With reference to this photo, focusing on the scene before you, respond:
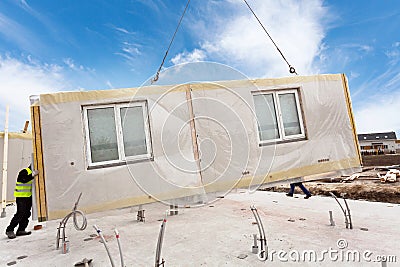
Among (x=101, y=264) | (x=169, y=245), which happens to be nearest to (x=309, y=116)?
(x=169, y=245)

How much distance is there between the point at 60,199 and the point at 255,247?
3.48 metres

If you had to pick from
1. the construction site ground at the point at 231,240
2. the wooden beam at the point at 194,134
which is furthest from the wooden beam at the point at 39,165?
the wooden beam at the point at 194,134

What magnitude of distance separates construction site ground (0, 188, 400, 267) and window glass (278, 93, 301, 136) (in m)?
1.58

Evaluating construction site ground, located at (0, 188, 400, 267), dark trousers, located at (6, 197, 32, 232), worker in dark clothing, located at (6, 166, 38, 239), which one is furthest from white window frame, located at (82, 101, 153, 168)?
dark trousers, located at (6, 197, 32, 232)

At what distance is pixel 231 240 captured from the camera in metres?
5.38

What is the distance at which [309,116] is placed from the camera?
5.24m

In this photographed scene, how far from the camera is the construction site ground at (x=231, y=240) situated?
4438 millimetres

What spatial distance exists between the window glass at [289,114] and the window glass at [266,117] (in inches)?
8.6

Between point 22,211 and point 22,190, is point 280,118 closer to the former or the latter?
point 22,190

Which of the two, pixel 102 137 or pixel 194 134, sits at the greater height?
pixel 102 137

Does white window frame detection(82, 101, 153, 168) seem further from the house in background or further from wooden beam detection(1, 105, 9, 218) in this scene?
the house in background

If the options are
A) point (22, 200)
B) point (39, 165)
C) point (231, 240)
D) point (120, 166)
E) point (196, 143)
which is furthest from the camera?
point (22, 200)

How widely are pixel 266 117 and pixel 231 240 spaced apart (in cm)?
268

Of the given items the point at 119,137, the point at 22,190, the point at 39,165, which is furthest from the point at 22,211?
the point at 119,137
